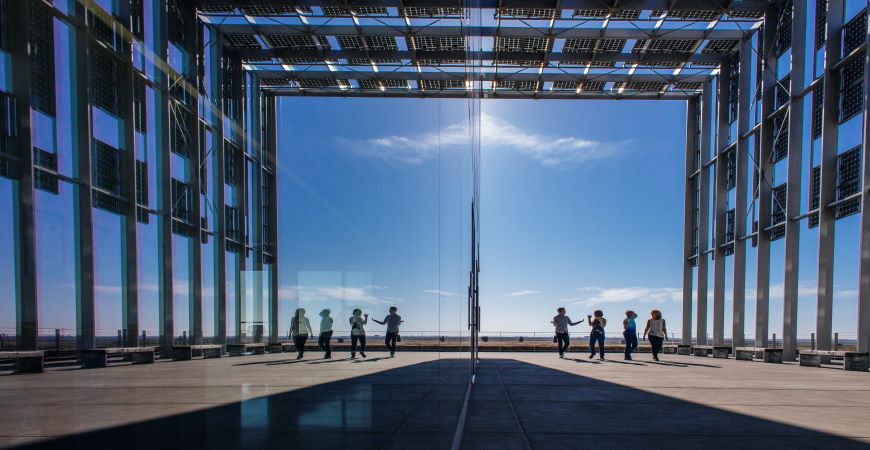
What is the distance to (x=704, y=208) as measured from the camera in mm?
25312

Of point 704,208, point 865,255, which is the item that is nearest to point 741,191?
point 704,208

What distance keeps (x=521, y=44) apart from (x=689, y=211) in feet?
36.3

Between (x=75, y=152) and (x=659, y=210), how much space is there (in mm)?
30633

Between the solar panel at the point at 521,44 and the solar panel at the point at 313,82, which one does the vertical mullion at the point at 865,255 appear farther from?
the solar panel at the point at 313,82

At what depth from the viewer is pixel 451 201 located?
17.3 feet

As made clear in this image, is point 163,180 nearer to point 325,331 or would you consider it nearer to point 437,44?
point 325,331

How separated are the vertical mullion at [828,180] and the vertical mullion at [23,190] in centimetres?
1839

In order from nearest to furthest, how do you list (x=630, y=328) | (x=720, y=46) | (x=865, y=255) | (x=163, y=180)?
(x=163, y=180)
(x=865, y=255)
(x=630, y=328)
(x=720, y=46)

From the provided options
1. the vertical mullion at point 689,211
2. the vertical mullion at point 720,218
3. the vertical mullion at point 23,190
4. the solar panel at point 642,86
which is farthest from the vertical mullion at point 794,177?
the vertical mullion at point 23,190

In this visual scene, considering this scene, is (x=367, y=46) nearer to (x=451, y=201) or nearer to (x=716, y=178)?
(x=716, y=178)

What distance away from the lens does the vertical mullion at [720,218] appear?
23312mm

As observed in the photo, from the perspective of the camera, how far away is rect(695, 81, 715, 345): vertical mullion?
24891 millimetres

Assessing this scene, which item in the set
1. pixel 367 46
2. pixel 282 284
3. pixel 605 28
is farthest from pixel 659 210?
pixel 282 284

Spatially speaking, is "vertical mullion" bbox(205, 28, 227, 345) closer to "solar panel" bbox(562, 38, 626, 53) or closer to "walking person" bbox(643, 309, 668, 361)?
"walking person" bbox(643, 309, 668, 361)
